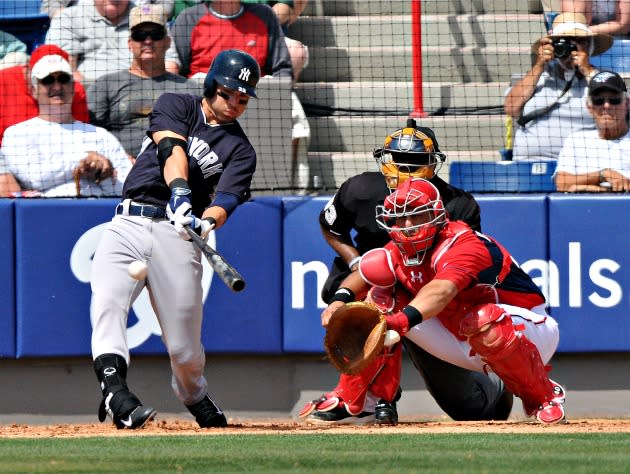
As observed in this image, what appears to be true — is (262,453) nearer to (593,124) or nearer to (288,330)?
(288,330)

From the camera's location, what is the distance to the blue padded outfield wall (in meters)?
7.56

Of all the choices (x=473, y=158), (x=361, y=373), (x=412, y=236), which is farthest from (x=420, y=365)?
(x=473, y=158)

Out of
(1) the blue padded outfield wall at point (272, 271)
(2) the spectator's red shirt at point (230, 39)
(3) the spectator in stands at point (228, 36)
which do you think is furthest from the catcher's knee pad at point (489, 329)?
(2) the spectator's red shirt at point (230, 39)

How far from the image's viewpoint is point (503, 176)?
8.17 meters

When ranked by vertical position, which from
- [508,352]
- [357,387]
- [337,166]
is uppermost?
[337,166]

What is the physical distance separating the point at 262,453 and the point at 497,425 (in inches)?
68.6

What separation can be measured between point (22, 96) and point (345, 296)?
3366 mm

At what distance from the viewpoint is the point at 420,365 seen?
259 inches

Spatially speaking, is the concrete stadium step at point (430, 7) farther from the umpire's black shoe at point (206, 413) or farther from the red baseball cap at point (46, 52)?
the umpire's black shoe at point (206, 413)

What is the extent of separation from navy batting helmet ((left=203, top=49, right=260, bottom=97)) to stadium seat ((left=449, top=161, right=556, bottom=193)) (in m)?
2.24

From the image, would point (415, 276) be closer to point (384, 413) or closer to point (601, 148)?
point (384, 413)

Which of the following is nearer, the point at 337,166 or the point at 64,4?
the point at 337,166

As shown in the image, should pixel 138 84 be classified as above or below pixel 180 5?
below

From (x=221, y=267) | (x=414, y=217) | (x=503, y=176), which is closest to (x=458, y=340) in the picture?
(x=414, y=217)
